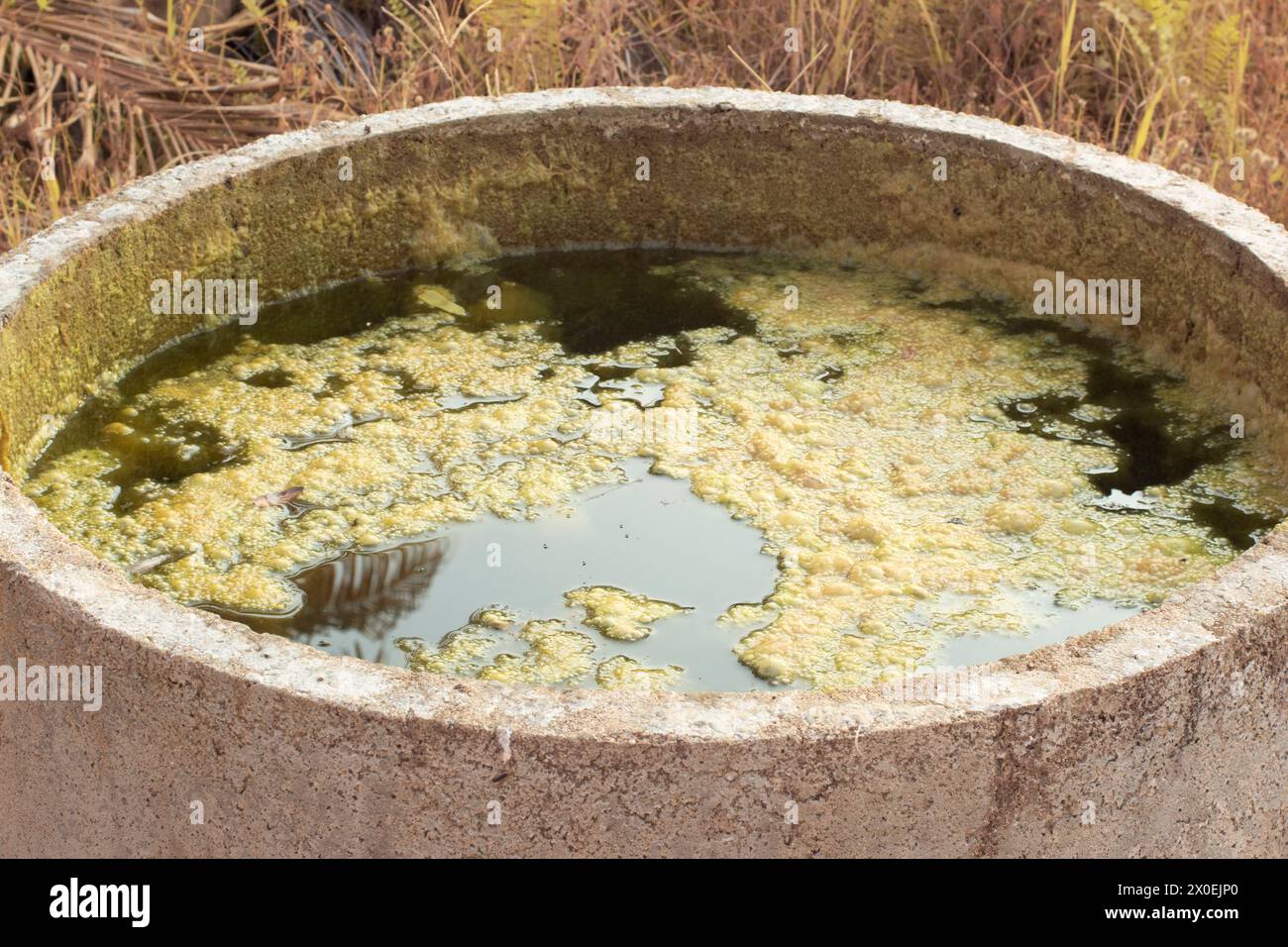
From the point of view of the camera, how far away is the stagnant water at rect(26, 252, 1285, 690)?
6.49 ft

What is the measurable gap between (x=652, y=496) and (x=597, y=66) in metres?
1.96

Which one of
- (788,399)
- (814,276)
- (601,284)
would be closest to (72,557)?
(788,399)

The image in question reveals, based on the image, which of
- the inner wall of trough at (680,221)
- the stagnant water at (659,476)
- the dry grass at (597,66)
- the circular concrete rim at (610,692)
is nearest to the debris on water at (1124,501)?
the stagnant water at (659,476)

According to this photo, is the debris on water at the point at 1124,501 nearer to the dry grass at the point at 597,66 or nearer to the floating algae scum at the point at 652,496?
the floating algae scum at the point at 652,496

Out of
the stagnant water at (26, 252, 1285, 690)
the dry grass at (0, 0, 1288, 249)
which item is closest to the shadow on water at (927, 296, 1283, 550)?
the stagnant water at (26, 252, 1285, 690)

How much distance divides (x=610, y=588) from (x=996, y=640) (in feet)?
1.62

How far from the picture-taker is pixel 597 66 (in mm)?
3916

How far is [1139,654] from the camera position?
1464 mm

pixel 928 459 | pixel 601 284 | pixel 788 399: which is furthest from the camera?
pixel 601 284

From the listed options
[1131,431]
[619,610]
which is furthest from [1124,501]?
[619,610]

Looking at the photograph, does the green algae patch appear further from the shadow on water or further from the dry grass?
the dry grass

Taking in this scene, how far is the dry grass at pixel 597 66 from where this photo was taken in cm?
358

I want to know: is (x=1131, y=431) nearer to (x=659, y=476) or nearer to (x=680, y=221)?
(x=659, y=476)

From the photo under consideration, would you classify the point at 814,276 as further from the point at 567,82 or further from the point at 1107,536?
the point at 567,82
